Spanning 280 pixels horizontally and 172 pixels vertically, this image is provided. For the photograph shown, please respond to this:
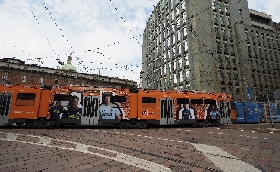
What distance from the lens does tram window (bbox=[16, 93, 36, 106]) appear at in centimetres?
1282

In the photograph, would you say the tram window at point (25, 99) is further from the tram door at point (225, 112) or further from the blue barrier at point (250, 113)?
the blue barrier at point (250, 113)

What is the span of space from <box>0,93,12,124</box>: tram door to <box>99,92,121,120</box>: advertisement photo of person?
247 inches

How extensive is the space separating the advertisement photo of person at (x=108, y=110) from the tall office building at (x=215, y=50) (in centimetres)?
1508

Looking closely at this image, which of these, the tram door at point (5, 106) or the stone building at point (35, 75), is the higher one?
the stone building at point (35, 75)

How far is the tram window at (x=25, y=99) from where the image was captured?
12.8 metres

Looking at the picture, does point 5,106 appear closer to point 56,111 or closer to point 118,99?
point 56,111

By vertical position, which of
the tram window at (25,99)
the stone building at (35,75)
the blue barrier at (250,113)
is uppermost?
the stone building at (35,75)

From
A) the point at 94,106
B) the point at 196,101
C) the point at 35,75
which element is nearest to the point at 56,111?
the point at 94,106

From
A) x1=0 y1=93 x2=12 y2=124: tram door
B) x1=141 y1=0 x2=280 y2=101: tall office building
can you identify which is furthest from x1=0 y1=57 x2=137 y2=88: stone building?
x1=0 y1=93 x2=12 y2=124: tram door

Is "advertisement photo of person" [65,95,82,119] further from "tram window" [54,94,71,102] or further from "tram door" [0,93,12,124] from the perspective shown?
"tram door" [0,93,12,124]

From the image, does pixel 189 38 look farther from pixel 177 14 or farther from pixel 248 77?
pixel 248 77

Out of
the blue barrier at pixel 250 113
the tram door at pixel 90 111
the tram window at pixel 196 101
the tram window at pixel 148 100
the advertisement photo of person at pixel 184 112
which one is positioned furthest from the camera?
the blue barrier at pixel 250 113

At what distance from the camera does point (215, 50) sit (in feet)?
105

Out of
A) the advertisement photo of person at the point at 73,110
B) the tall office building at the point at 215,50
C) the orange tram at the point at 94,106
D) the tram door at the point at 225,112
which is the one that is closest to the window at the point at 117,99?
the orange tram at the point at 94,106
